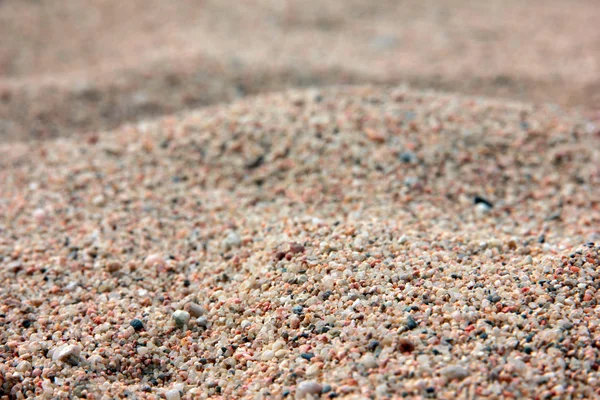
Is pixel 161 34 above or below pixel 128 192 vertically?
above

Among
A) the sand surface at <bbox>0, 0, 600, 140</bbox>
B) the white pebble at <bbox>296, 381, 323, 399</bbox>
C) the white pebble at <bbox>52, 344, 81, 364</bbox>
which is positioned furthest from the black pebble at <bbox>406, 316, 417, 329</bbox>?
the sand surface at <bbox>0, 0, 600, 140</bbox>

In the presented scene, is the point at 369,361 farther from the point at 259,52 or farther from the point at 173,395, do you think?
the point at 259,52

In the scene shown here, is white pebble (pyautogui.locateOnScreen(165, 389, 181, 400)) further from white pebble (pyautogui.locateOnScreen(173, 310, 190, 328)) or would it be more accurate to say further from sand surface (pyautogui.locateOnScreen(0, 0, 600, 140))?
sand surface (pyautogui.locateOnScreen(0, 0, 600, 140))

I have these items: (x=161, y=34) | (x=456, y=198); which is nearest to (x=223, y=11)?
(x=161, y=34)

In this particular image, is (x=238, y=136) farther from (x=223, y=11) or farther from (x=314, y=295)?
A: (x=223, y=11)

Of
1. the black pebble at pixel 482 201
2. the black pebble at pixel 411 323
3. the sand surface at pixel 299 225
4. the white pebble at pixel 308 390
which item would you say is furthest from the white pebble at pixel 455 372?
the black pebble at pixel 482 201

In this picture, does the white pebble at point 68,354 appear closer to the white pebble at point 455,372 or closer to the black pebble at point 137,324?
the black pebble at point 137,324

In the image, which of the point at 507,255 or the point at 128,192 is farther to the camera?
the point at 128,192
